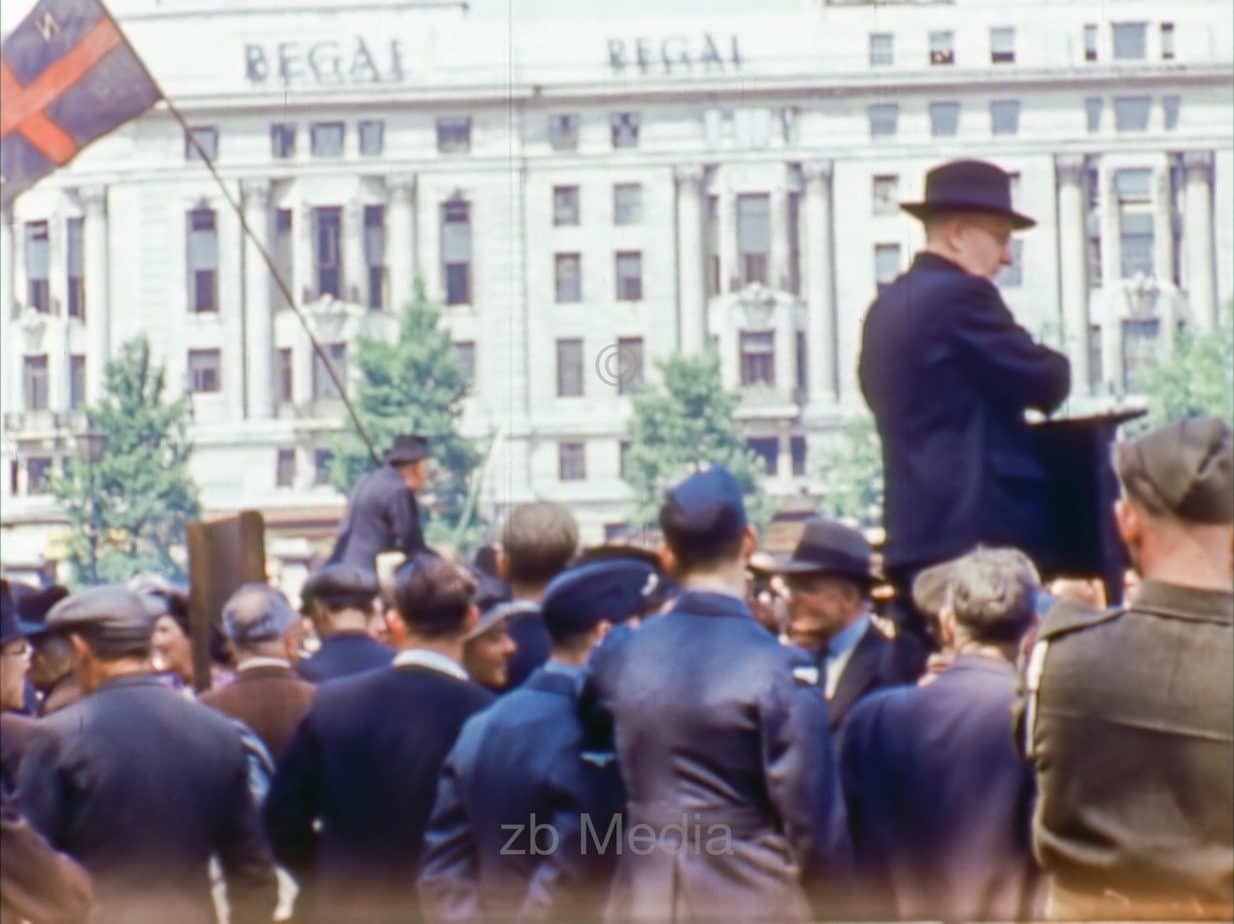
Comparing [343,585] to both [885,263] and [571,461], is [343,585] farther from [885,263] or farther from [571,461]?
[885,263]

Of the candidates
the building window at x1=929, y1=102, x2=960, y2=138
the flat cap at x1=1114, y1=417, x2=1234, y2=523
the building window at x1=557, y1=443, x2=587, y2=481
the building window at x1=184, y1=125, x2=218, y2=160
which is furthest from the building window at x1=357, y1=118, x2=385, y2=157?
the flat cap at x1=1114, y1=417, x2=1234, y2=523

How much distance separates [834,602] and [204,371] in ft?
5.35

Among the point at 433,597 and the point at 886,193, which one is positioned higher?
the point at 886,193

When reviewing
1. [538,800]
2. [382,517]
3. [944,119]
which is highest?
[944,119]

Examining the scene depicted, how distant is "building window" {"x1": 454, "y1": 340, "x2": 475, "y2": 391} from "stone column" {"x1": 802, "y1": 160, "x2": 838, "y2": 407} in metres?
0.76

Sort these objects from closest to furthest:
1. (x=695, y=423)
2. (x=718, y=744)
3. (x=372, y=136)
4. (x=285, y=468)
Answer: (x=718, y=744), (x=695, y=423), (x=372, y=136), (x=285, y=468)

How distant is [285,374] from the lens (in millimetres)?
7039

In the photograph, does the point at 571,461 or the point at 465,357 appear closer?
the point at 571,461

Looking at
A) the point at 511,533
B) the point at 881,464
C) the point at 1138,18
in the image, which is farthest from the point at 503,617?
the point at 1138,18

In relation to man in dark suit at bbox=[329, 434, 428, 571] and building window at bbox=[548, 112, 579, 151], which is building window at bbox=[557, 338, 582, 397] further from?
man in dark suit at bbox=[329, 434, 428, 571]

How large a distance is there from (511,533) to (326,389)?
69cm

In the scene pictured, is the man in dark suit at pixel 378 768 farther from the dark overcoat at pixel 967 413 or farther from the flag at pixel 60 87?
the flag at pixel 60 87

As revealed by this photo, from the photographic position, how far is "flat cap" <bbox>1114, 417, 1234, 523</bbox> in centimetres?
438

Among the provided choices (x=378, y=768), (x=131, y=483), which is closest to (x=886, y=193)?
(x=378, y=768)
